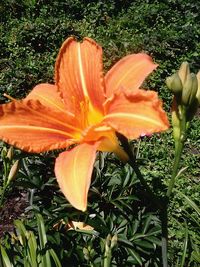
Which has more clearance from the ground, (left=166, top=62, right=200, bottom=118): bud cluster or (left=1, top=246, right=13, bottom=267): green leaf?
(left=166, top=62, right=200, bottom=118): bud cluster

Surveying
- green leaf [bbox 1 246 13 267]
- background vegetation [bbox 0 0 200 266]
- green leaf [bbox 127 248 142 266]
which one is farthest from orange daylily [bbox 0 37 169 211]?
green leaf [bbox 127 248 142 266]

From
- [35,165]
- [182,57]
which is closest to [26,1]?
[182,57]

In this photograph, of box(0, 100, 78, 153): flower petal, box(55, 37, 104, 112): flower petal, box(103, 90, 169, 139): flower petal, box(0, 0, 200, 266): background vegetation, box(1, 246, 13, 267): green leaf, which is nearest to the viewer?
box(103, 90, 169, 139): flower petal

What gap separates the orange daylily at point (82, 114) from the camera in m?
0.92

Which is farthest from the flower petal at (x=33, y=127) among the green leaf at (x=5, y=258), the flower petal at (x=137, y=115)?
the green leaf at (x=5, y=258)

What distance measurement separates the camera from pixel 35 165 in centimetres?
222

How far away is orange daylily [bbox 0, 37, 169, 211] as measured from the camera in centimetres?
92

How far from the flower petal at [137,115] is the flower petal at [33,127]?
0.39 feet

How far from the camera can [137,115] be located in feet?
3.06

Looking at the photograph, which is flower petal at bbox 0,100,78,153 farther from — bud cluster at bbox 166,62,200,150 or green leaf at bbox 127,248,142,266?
green leaf at bbox 127,248,142,266

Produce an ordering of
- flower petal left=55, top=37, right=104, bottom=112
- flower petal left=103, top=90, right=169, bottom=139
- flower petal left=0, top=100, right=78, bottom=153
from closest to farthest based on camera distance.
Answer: flower petal left=103, top=90, right=169, bottom=139 < flower petal left=0, top=100, right=78, bottom=153 < flower petal left=55, top=37, right=104, bottom=112

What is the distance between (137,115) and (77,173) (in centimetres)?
16

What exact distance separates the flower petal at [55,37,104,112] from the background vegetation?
0.29 meters

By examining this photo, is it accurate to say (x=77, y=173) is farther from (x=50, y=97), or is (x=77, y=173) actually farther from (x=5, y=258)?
(x=5, y=258)
